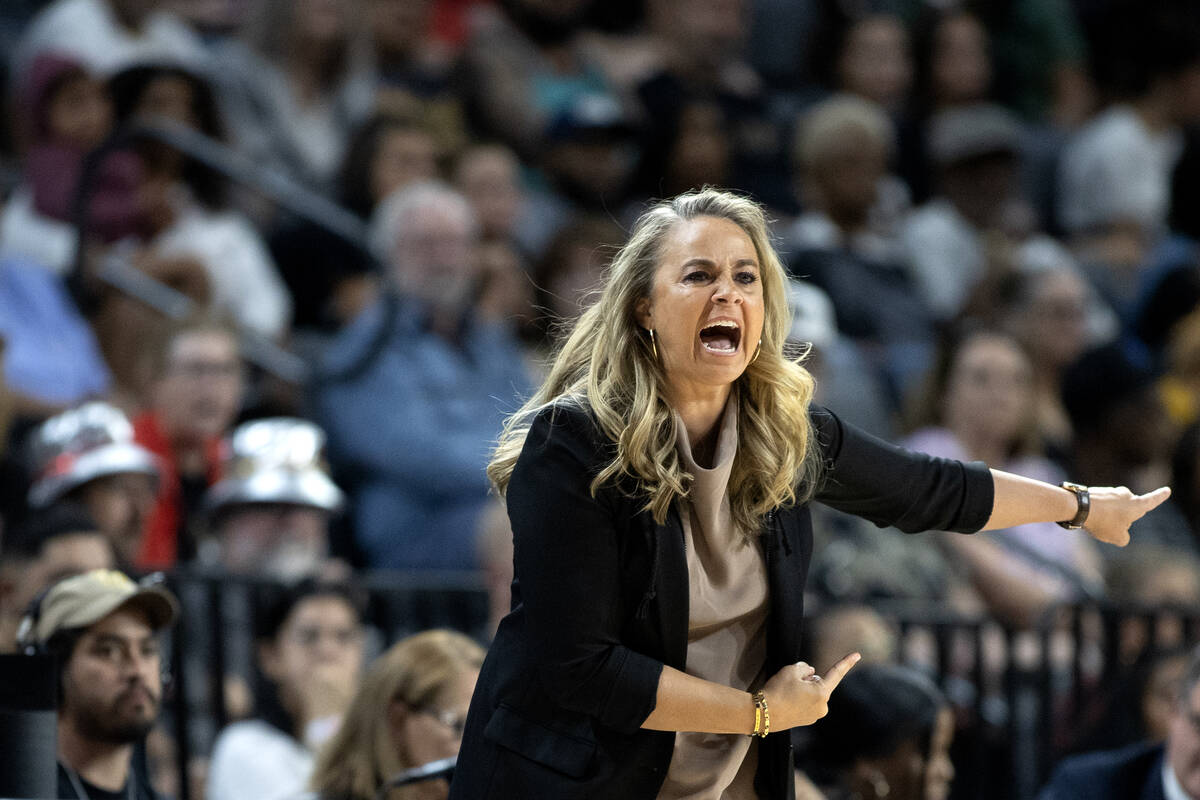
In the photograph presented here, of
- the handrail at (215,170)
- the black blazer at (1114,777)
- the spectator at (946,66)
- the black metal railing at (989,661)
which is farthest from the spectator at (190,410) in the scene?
the spectator at (946,66)

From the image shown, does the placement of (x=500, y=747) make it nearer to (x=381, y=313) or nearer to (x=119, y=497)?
(x=119, y=497)

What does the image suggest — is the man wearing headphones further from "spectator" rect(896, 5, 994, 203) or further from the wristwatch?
"spectator" rect(896, 5, 994, 203)

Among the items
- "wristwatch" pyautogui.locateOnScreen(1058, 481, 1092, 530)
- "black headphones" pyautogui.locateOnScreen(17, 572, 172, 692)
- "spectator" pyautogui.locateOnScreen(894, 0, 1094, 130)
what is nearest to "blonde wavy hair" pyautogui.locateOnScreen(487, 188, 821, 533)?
"wristwatch" pyautogui.locateOnScreen(1058, 481, 1092, 530)

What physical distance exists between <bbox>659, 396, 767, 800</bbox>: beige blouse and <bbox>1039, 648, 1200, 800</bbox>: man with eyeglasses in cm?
201

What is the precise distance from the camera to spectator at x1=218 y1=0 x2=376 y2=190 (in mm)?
7941

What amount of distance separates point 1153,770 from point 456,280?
3.43 meters

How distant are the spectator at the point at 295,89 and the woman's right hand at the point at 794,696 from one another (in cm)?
562

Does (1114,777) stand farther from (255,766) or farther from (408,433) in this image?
(408,433)

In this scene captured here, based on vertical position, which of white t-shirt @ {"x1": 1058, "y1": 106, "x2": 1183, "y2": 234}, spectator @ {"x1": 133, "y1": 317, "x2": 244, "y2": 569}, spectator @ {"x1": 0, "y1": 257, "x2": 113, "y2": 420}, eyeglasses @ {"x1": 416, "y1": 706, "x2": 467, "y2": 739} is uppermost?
white t-shirt @ {"x1": 1058, "y1": 106, "x2": 1183, "y2": 234}

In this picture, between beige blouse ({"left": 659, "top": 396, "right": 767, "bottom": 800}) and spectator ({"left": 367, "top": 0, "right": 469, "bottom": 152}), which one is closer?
beige blouse ({"left": 659, "top": 396, "right": 767, "bottom": 800})

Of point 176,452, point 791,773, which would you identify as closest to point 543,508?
point 791,773

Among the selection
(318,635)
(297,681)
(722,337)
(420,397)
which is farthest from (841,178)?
(722,337)

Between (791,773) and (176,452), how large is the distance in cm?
390

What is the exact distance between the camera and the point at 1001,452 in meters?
7.00
